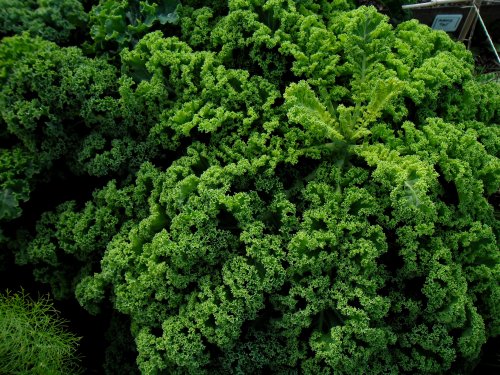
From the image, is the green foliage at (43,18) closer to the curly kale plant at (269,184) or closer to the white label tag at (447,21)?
the curly kale plant at (269,184)

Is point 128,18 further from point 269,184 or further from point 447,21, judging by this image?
point 447,21

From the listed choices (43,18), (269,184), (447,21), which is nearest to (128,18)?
(43,18)

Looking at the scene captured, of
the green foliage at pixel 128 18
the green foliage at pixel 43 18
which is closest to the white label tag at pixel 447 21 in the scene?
the green foliage at pixel 128 18

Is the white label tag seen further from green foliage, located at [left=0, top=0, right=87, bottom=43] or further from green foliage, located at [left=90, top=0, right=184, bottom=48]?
green foliage, located at [left=0, top=0, right=87, bottom=43]

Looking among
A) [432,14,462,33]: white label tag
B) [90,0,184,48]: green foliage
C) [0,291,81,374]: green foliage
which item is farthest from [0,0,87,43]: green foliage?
[432,14,462,33]: white label tag

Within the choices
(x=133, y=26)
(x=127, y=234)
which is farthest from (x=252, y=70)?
(x=127, y=234)

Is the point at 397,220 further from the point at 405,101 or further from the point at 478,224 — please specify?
the point at 405,101
